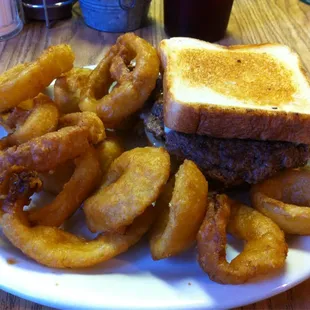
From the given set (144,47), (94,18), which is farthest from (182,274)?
(94,18)

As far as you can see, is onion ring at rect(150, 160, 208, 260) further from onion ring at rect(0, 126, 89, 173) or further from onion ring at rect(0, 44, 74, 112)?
onion ring at rect(0, 44, 74, 112)

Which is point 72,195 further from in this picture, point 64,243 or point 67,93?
point 67,93

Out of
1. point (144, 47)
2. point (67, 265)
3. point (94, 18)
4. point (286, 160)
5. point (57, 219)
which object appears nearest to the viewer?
point (67, 265)

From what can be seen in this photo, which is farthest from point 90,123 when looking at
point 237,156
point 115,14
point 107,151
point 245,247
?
point 115,14

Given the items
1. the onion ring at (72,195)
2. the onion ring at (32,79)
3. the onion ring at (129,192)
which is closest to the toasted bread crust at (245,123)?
the onion ring at (129,192)

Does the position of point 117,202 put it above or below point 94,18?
above

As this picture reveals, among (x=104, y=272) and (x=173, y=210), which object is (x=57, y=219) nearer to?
(x=104, y=272)

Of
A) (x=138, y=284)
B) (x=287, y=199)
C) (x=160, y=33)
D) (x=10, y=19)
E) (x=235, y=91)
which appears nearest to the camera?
(x=138, y=284)
